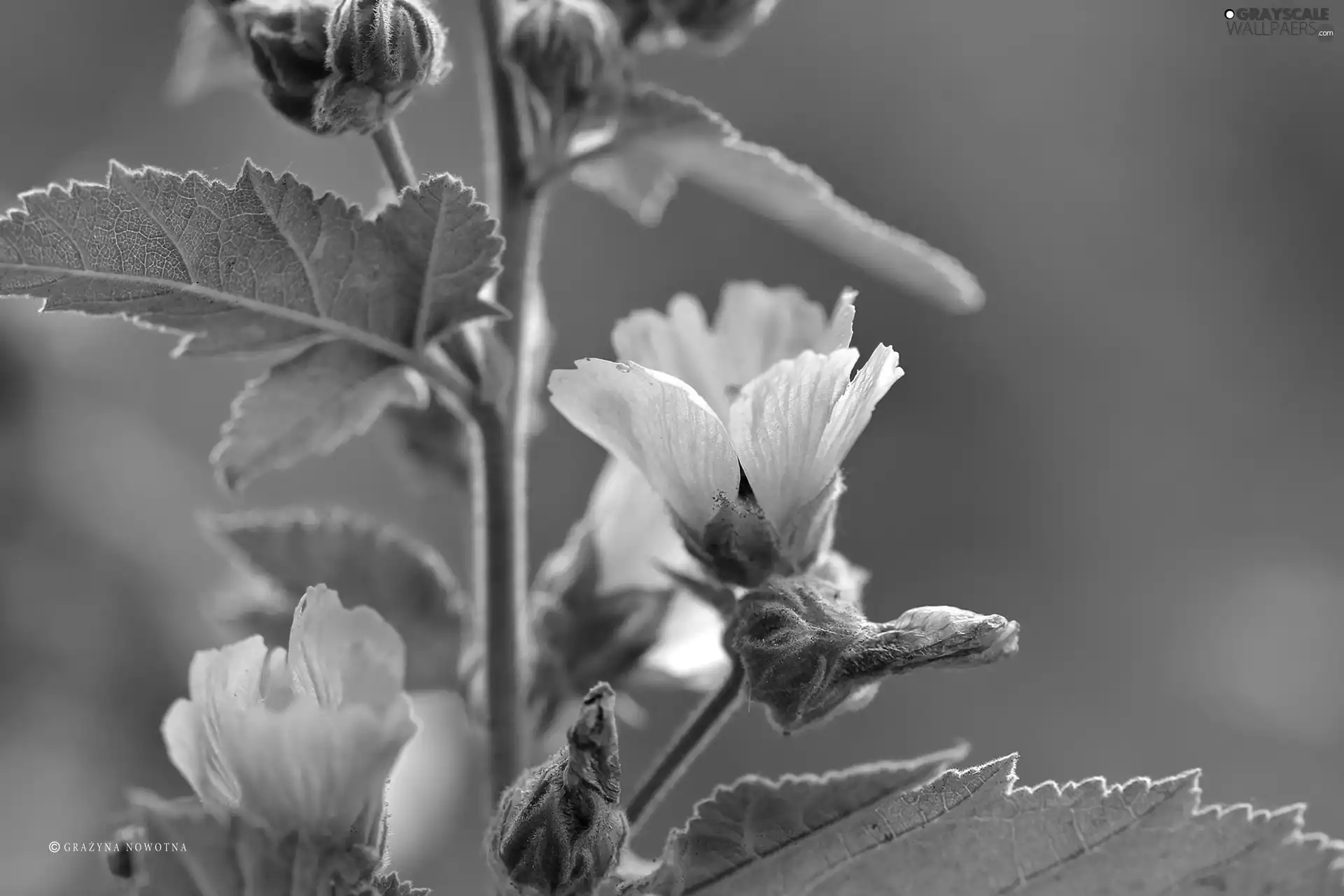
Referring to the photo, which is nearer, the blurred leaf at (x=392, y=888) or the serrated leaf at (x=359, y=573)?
the blurred leaf at (x=392, y=888)

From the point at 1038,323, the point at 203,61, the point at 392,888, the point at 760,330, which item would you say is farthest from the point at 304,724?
the point at 1038,323

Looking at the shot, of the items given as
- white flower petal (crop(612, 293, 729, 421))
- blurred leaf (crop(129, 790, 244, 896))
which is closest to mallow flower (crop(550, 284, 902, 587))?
white flower petal (crop(612, 293, 729, 421))

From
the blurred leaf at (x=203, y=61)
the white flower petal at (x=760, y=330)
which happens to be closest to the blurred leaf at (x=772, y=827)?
the white flower petal at (x=760, y=330)

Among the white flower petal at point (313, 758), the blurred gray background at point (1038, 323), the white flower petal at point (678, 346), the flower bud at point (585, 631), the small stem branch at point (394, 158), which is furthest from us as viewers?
the blurred gray background at point (1038, 323)

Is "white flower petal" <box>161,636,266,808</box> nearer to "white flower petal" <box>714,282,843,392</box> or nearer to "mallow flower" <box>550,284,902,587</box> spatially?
"mallow flower" <box>550,284,902,587</box>

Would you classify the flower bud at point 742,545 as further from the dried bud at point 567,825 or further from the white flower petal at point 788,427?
the dried bud at point 567,825

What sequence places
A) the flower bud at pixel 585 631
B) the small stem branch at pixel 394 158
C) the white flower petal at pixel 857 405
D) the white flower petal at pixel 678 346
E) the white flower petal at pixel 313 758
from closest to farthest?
the white flower petal at pixel 313 758 < the white flower petal at pixel 857 405 < the small stem branch at pixel 394 158 < the white flower petal at pixel 678 346 < the flower bud at pixel 585 631

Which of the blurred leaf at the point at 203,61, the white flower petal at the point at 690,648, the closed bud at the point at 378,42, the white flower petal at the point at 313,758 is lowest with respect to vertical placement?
the white flower petal at the point at 313,758

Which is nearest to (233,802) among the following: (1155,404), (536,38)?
(536,38)
